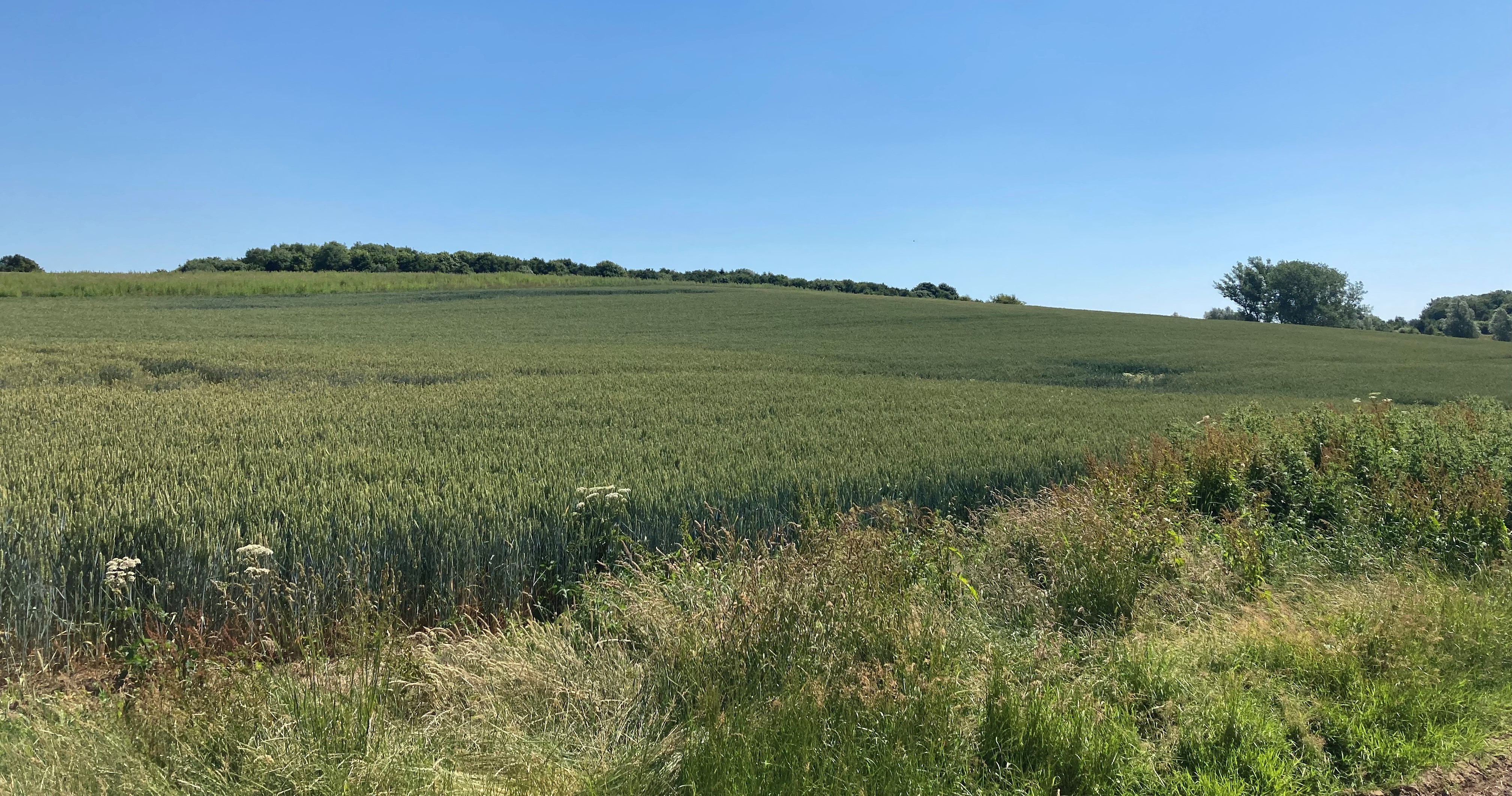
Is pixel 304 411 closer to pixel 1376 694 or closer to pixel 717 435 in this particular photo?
pixel 717 435

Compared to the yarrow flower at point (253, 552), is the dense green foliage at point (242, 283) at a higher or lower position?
higher

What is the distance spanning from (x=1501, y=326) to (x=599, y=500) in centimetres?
9020

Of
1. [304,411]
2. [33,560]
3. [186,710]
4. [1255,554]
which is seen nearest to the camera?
[186,710]

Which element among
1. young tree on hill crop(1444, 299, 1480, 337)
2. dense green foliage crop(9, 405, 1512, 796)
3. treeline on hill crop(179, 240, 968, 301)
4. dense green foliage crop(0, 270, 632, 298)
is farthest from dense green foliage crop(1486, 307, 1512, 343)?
dense green foliage crop(9, 405, 1512, 796)

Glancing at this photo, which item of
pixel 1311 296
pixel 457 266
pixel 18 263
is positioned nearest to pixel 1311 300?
pixel 1311 296

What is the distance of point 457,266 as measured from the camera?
7894 cm

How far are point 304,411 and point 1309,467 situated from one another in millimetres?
12140

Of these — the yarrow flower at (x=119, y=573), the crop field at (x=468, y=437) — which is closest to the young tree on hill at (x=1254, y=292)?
the crop field at (x=468, y=437)

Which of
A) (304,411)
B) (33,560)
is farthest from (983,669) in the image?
(304,411)

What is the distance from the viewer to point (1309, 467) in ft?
26.0

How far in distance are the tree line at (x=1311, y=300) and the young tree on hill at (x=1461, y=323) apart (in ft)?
17.6

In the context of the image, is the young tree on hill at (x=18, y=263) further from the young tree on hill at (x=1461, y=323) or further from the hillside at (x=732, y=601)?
the young tree on hill at (x=1461, y=323)

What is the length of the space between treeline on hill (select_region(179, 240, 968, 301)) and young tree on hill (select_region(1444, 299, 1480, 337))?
1737 inches

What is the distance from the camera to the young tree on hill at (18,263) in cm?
6938
